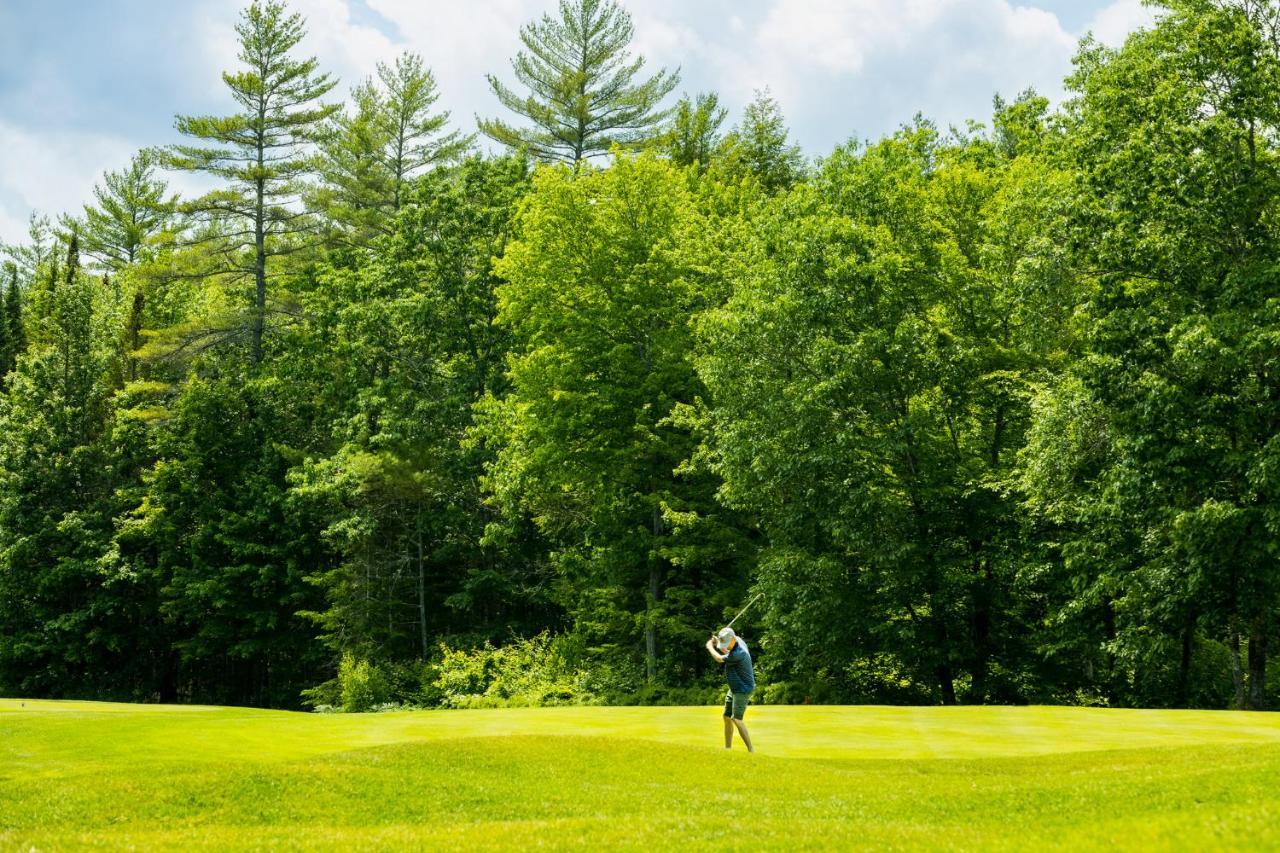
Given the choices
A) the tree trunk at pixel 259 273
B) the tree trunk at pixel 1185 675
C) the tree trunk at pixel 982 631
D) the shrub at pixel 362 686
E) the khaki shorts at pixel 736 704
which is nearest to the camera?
the khaki shorts at pixel 736 704

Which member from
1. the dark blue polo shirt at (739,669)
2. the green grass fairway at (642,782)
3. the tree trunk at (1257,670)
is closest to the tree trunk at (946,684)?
the tree trunk at (1257,670)

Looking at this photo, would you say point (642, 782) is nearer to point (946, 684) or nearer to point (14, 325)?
point (946, 684)

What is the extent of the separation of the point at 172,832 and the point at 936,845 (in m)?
8.39

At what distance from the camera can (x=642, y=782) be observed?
14.9 metres

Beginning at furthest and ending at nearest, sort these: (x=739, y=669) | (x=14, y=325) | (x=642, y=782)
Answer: (x=14, y=325) < (x=739, y=669) < (x=642, y=782)

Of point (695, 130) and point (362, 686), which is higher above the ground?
point (695, 130)

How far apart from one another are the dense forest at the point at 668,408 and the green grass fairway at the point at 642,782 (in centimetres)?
776

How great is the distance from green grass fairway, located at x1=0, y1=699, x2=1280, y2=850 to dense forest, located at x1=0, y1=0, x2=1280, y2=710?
776cm

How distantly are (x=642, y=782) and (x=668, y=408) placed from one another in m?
22.6

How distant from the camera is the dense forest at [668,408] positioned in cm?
2481

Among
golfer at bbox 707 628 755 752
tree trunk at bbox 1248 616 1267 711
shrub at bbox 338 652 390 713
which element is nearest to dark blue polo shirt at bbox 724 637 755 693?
golfer at bbox 707 628 755 752

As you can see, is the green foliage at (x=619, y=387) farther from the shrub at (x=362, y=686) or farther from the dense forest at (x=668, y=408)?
the shrub at (x=362, y=686)

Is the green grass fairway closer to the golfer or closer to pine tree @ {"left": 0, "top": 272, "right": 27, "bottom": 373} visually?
the golfer

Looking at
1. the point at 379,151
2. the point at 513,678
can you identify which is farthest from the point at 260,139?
the point at 513,678
